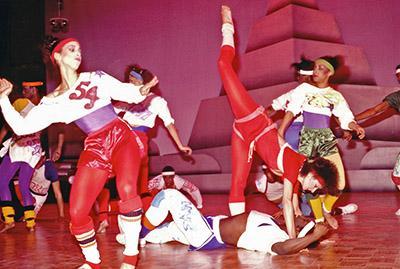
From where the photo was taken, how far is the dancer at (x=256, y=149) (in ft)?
12.5

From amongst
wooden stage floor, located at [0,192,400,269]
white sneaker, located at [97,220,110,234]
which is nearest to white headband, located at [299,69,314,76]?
wooden stage floor, located at [0,192,400,269]

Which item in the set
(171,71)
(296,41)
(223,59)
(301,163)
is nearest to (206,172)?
(171,71)

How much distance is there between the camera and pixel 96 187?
3.31 metres

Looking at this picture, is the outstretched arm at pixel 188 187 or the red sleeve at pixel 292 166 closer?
the red sleeve at pixel 292 166

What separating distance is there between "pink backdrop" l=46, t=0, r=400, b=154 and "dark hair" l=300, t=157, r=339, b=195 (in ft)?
16.4

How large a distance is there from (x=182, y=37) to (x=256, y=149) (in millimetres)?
5071

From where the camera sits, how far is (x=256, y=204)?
751cm

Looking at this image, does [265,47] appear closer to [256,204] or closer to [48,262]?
[256,204]

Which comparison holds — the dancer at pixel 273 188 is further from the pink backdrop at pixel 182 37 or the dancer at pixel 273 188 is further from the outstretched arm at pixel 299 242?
the pink backdrop at pixel 182 37

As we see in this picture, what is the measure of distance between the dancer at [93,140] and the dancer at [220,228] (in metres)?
0.54

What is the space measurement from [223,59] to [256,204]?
10.8 ft

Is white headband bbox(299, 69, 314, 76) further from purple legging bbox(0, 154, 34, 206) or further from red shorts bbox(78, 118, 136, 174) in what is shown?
purple legging bbox(0, 154, 34, 206)

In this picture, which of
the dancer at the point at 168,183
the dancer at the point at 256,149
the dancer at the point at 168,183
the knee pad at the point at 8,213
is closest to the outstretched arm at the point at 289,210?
the dancer at the point at 256,149

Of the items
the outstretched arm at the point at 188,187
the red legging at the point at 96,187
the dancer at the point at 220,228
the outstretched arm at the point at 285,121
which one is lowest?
the outstretched arm at the point at 188,187
